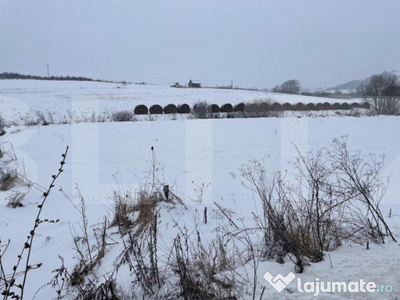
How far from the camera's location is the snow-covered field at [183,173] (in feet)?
8.16

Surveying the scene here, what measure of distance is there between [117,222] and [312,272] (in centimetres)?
276

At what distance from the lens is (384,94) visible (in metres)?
25.9

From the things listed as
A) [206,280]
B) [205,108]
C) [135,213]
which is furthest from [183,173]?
[205,108]

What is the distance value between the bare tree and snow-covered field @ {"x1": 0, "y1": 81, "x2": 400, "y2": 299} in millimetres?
10665

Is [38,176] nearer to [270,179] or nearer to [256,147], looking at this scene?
[270,179]

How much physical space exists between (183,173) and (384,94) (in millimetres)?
26666

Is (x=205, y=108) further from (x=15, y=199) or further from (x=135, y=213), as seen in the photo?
(x=135, y=213)

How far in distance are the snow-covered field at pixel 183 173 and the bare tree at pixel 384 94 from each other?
10.7 m

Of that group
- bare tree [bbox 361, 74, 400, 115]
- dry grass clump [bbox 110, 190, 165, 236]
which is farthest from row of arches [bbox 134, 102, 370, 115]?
dry grass clump [bbox 110, 190, 165, 236]

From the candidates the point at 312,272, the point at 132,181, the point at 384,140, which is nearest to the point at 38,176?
the point at 132,181

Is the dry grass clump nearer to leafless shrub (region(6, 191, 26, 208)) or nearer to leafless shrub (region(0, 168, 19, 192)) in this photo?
leafless shrub (region(6, 191, 26, 208))

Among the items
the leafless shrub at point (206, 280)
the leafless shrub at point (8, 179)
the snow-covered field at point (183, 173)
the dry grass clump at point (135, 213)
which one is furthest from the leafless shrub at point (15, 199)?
the leafless shrub at point (206, 280)

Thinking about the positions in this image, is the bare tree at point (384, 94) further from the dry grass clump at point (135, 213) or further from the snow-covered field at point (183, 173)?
the dry grass clump at point (135, 213)

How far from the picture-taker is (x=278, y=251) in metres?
2.83
